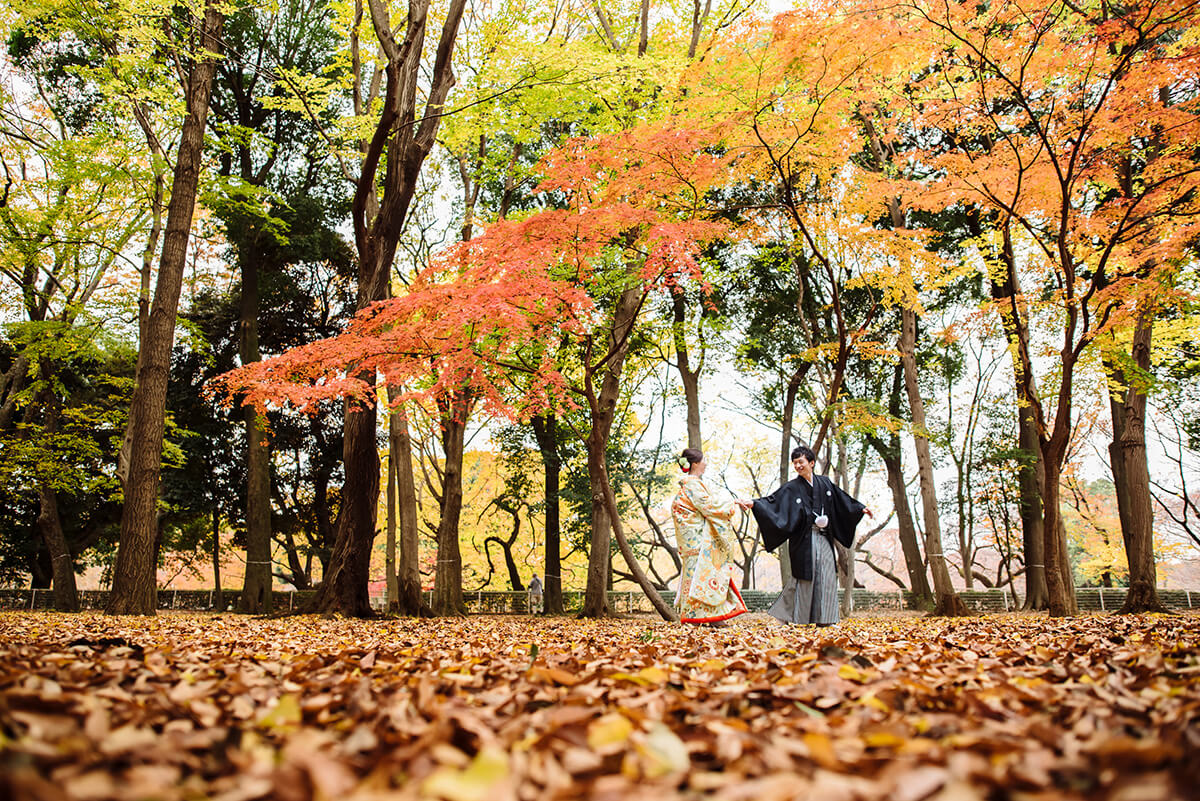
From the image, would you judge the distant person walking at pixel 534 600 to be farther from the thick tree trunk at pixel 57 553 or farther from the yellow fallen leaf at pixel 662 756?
the yellow fallen leaf at pixel 662 756

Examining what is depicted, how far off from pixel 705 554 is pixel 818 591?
1060mm

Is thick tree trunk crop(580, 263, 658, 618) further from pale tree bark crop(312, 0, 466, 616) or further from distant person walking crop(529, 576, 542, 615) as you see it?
distant person walking crop(529, 576, 542, 615)

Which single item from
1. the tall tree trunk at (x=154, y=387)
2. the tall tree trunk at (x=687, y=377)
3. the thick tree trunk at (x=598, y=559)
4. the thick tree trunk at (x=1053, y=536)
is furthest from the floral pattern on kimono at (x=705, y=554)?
the tall tree trunk at (x=687, y=377)

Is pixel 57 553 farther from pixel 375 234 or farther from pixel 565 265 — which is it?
pixel 565 265

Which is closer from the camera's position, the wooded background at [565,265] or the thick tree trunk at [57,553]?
the wooded background at [565,265]

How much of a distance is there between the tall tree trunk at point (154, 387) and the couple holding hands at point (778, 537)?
5.77 metres

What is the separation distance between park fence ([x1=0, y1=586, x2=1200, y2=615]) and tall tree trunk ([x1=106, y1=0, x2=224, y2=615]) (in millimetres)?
9941

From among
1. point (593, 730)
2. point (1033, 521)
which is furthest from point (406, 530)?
point (1033, 521)

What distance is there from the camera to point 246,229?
1445cm

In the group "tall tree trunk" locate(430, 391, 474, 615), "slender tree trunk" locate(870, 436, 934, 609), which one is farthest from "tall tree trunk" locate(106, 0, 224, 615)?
"slender tree trunk" locate(870, 436, 934, 609)

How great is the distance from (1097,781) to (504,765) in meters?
0.89

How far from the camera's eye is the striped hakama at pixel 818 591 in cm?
608

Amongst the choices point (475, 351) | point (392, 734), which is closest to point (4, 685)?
point (392, 734)

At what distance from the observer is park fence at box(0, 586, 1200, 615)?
17.9 metres
